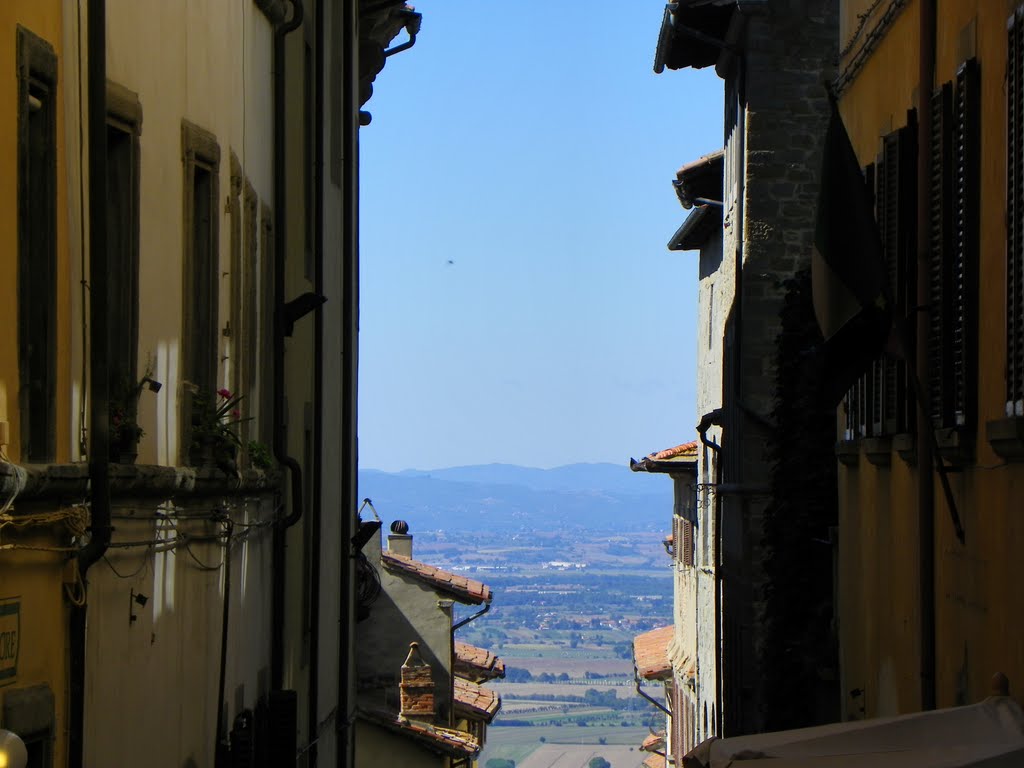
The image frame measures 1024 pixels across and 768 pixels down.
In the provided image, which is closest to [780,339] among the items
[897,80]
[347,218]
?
[347,218]

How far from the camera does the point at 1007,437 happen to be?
838 cm

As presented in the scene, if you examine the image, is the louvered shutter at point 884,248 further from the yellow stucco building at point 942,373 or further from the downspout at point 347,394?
the downspout at point 347,394

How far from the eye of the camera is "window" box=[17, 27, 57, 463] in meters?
6.79

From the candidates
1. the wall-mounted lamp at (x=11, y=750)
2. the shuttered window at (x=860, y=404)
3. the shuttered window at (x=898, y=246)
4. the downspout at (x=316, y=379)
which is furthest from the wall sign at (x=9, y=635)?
the downspout at (x=316, y=379)

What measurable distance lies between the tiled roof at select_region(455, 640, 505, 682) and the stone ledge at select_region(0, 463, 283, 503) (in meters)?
24.9

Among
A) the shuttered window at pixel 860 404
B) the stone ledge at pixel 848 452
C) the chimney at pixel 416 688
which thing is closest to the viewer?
the shuttered window at pixel 860 404

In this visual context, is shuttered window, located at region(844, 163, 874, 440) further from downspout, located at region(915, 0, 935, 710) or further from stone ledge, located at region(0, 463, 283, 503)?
stone ledge, located at region(0, 463, 283, 503)

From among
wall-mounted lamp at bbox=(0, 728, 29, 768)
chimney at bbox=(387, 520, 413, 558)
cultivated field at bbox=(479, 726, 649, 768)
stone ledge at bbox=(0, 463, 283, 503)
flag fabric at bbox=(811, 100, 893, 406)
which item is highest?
flag fabric at bbox=(811, 100, 893, 406)

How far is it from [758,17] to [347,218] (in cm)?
648

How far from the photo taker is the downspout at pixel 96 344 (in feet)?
24.4

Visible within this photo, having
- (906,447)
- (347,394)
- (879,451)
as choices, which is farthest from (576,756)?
(906,447)

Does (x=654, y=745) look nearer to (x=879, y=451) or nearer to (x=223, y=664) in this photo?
(x=879, y=451)

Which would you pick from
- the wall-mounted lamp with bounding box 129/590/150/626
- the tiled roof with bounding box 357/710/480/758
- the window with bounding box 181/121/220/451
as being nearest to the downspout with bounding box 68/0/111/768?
the wall-mounted lamp with bounding box 129/590/150/626

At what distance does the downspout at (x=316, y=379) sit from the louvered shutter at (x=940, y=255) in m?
7.80
